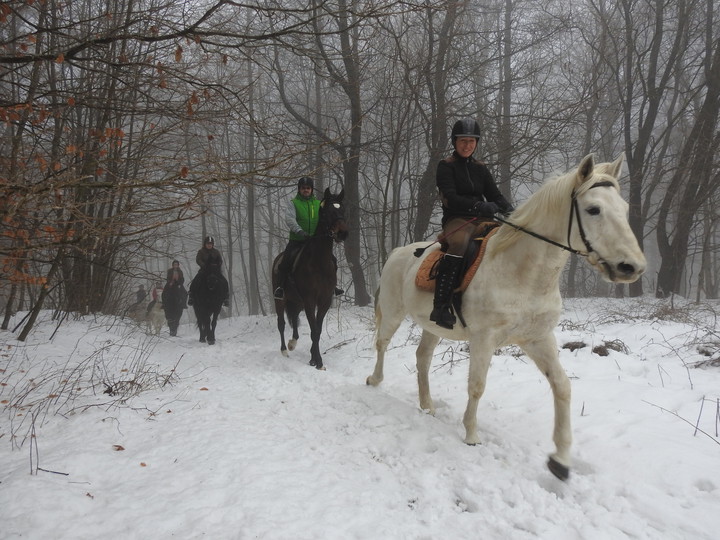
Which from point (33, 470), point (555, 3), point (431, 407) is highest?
point (555, 3)

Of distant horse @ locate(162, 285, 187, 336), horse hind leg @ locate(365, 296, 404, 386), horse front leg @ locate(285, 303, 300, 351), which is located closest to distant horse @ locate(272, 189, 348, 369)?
horse front leg @ locate(285, 303, 300, 351)

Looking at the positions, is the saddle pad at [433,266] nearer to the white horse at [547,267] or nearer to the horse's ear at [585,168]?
the white horse at [547,267]

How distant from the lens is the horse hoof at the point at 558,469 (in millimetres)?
2951

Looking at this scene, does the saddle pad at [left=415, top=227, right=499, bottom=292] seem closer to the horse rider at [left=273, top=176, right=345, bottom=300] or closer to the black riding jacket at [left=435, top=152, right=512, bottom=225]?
the black riding jacket at [left=435, top=152, right=512, bottom=225]

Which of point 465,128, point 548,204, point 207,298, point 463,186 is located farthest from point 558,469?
point 207,298

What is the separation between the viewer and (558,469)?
2.99m

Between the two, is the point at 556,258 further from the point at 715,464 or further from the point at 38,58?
the point at 38,58

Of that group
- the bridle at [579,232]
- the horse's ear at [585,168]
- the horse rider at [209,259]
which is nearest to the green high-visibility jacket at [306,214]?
the horse rider at [209,259]

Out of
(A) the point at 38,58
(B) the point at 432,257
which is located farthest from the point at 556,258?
(A) the point at 38,58

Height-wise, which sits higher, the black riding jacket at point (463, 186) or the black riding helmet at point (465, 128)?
the black riding helmet at point (465, 128)

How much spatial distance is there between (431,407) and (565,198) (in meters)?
2.61

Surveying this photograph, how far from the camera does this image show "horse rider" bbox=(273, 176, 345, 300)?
307 inches

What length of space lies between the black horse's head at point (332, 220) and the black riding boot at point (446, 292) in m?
3.28

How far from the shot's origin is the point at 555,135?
9.41m
